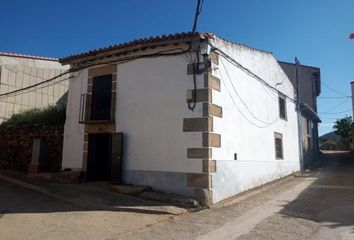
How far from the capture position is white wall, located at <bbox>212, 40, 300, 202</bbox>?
8852mm

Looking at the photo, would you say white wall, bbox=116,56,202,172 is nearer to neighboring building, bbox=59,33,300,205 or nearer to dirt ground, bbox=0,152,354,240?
neighboring building, bbox=59,33,300,205

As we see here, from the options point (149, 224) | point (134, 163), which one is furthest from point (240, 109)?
point (149, 224)

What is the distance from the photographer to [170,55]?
8.97 meters

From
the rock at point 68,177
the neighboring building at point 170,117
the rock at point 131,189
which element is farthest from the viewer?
the rock at point 68,177

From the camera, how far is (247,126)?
10.6m

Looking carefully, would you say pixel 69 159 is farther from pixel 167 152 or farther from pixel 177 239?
pixel 177 239

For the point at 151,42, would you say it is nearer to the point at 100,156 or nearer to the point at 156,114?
the point at 156,114

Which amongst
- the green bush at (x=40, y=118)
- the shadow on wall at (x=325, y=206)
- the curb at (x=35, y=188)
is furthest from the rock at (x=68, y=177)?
the shadow on wall at (x=325, y=206)

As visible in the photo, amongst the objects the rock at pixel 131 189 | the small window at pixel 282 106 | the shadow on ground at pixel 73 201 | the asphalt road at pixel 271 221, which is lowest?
the asphalt road at pixel 271 221

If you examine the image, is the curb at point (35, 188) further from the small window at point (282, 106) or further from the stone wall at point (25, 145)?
the small window at point (282, 106)

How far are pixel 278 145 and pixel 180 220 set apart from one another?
8.63 meters

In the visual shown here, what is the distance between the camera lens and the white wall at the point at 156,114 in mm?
8492

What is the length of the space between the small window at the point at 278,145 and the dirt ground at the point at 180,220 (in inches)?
190

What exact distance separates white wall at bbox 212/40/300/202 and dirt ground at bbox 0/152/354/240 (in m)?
0.97
